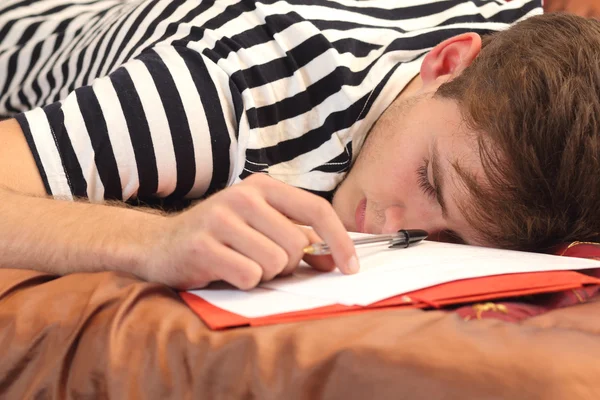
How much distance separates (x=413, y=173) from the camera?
0.97 meters

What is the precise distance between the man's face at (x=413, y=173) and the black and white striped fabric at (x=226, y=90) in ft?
0.15

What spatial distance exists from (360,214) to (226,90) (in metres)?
0.27

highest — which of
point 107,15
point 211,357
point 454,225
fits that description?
point 107,15

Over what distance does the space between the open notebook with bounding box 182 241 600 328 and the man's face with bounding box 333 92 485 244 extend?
0.17 m

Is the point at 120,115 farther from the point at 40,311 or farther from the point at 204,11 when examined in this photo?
the point at 40,311

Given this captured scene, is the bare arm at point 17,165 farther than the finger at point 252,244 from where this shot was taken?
Yes

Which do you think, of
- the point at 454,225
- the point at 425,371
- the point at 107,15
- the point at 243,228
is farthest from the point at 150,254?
the point at 107,15

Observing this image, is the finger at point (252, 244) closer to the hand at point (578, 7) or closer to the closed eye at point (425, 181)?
the closed eye at point (425, 181)

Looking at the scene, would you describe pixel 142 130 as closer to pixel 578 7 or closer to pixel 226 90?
pixel 226 90

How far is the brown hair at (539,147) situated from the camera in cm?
83

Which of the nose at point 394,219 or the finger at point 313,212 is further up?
the finger at point 313,212

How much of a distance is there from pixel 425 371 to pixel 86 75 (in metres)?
1.00

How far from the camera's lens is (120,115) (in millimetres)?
932

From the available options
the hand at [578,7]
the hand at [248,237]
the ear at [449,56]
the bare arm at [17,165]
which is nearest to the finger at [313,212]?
the hand at [248,237]
